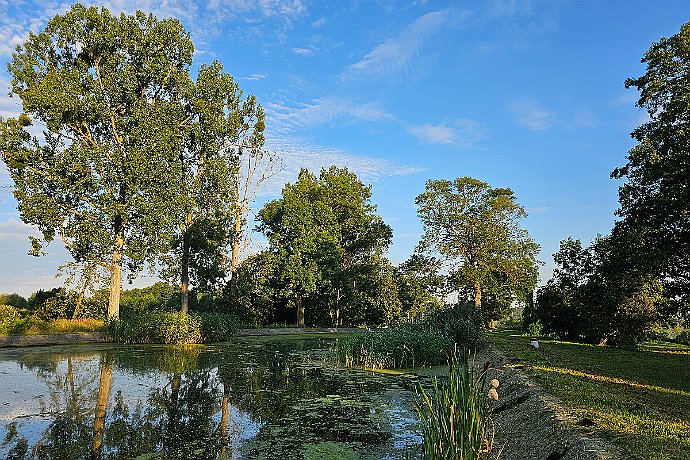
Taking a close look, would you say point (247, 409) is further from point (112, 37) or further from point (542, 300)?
point (112, 37)

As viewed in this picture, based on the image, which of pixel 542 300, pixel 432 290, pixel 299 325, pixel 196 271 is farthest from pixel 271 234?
pixel 542 300

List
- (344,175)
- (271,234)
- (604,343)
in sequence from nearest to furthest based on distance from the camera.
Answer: (604,343)
(271,234)
(344,175)

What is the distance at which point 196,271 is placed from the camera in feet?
93.8

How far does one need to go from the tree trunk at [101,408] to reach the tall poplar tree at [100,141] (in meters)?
11.1

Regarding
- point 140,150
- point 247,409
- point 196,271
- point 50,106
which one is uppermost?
point 50,106

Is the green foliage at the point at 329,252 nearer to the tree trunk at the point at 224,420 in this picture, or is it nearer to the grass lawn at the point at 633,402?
the tree trunk at the point at 224,420

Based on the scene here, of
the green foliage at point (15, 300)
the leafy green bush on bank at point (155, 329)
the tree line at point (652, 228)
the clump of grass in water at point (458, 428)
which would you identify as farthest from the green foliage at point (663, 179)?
Result: the green foliage at point (15, 300)

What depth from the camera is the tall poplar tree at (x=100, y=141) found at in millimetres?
22469

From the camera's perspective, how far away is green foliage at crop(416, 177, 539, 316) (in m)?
36.5

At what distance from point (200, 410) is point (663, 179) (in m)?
15.9

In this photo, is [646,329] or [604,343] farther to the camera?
[604,343]

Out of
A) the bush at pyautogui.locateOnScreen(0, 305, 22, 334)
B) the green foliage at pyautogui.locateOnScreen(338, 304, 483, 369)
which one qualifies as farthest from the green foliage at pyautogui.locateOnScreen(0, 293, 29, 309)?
the green foliage at pyautogui.locateOnScreen(338, 304, 483, 369)

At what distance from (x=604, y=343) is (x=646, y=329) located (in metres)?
2.01

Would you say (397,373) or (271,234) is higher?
(271,234)
